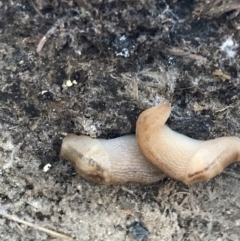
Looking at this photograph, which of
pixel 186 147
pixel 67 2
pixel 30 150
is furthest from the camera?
pixel 30 150

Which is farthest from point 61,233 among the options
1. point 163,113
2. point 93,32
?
point 93,32

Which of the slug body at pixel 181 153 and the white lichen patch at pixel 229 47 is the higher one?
the white lichen patch at pixel 229 47

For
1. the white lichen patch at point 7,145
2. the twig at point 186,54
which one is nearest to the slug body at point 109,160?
the white lichen patch at point 7,145

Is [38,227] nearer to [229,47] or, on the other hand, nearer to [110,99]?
[110,99]

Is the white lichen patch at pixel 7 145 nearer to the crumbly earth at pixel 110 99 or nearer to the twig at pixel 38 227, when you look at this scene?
the crumbly earth at pixel 110 99

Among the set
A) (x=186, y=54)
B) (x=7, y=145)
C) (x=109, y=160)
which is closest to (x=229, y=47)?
(x=186, y=54)

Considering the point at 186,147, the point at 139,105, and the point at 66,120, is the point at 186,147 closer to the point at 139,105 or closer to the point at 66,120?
the point at 139,105
